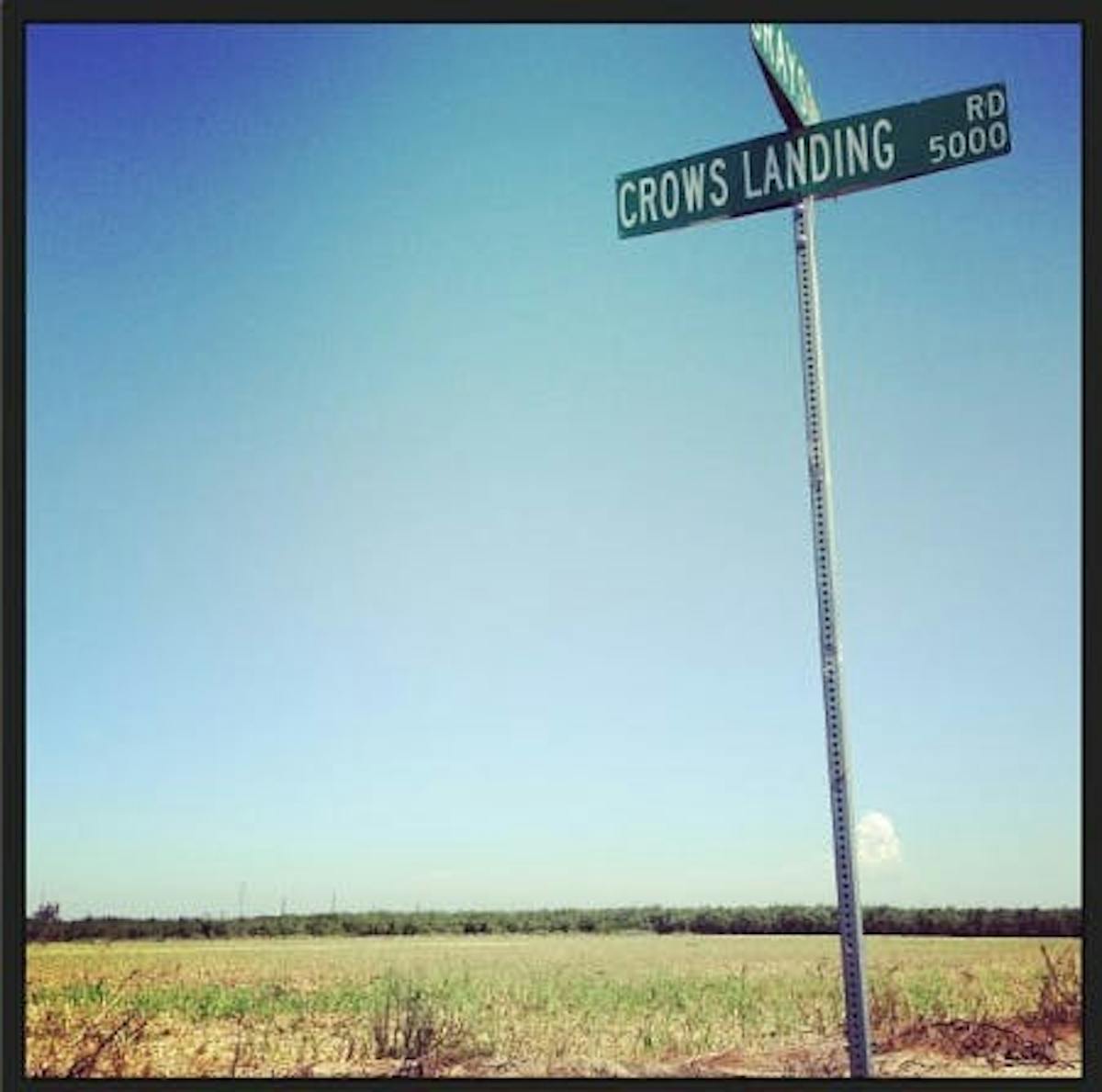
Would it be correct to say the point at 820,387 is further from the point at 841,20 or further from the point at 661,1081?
the point at 661,1081

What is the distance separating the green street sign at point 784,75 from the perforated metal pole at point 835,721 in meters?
0.68

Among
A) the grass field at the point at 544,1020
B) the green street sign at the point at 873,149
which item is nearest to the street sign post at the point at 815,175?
the green street sign at the point at 873,149

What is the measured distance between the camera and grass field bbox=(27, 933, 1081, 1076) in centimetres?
605

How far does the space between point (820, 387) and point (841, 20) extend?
45.3 inches

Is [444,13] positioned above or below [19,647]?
above

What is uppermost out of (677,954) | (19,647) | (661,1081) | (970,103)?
(970,103)

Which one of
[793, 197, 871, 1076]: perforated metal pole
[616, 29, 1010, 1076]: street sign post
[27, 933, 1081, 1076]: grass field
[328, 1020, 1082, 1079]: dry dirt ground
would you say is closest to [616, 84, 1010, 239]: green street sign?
[616, 29, 1010, 1076]: street sign post

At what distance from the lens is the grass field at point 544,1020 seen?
6047mm

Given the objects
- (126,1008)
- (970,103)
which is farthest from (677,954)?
(970,103)

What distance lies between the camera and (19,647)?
11.8ft

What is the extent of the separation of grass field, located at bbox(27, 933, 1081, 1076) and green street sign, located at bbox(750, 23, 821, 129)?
3471 mm

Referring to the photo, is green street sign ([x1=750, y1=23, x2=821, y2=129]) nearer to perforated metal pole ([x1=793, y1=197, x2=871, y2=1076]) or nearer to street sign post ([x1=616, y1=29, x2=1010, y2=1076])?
street sign post ([x1=616, y1=29, x2=1010, y2=1076])

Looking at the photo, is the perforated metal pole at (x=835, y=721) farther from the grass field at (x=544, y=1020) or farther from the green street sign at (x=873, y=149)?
the grass field at (x=544, y=1020)

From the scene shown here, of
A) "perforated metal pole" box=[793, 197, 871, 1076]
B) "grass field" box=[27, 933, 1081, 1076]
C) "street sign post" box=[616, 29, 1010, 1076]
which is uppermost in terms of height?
"street sign post" box=[616, 29, 1010, 1076]
